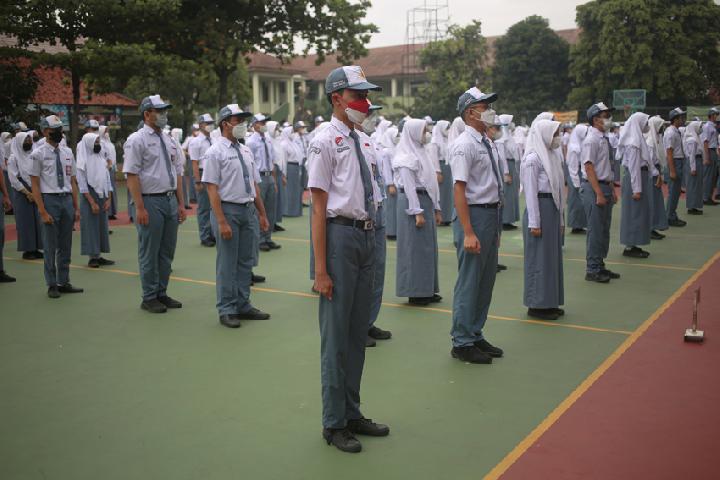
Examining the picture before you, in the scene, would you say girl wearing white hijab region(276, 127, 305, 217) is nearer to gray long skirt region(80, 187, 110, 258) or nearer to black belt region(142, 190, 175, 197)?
gray long skirt region(80, 187, 110, 258)

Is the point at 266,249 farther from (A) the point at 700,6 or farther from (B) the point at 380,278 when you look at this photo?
(A) the point at 700,6

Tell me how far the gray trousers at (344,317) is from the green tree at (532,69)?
41.1m

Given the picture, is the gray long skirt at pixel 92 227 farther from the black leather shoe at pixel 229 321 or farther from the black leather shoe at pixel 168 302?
the black leather shoe at pixel 229 321

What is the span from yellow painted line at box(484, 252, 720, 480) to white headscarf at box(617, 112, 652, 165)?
2.53 m

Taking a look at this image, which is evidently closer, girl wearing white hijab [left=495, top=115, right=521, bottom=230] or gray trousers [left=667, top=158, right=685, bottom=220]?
gray trousers [left=667, top=158, right=685, bottom=220]

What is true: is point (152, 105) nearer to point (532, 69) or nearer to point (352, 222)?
point (352, 222)

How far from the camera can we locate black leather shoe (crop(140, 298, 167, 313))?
318 inches

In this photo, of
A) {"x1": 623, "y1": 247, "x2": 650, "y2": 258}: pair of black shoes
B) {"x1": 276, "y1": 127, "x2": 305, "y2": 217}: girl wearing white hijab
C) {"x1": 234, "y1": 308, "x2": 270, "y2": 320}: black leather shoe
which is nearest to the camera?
{"x1": 234, "y1": 308, "x2": 270, "y2": 320}: black leather shoe

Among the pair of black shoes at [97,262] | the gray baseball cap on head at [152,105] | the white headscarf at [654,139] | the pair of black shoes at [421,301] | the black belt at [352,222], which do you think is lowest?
the pair of black shoes at [421,301]

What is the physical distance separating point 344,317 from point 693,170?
42.4 ft

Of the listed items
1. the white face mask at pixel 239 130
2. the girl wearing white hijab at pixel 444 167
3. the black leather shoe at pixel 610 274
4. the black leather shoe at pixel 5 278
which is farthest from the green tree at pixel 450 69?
the white face mask at pixel 239 130

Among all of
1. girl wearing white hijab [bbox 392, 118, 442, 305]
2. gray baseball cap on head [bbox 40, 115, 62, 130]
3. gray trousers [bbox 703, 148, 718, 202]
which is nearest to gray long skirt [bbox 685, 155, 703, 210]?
gray trousers [bbox 703, 148, 718, 202]

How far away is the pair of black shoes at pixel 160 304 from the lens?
8.08m

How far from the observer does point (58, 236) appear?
8992 mm
